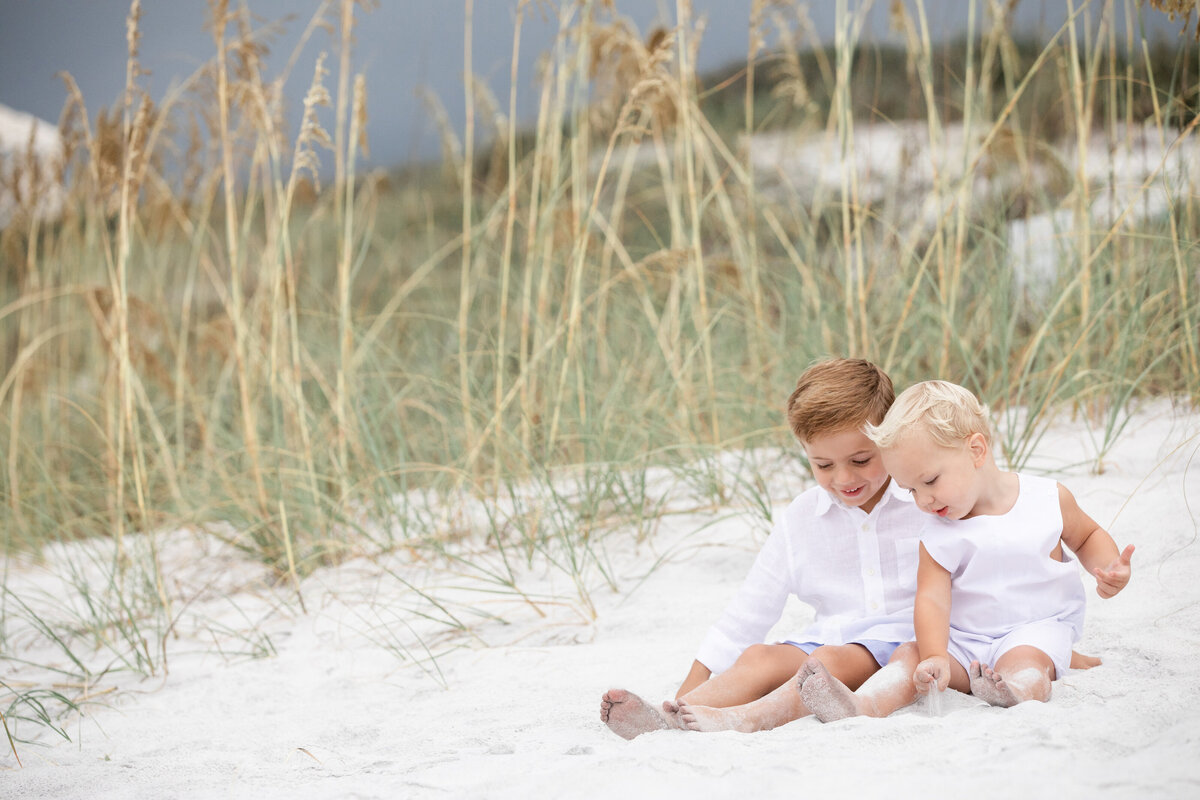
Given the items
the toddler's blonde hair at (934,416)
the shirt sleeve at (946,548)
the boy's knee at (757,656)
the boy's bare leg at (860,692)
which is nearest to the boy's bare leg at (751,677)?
the boy's knee at (757,656)

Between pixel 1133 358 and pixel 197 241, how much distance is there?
2.29 meters

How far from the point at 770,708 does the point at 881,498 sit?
0.36 m

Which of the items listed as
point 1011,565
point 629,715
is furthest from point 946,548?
point 629,715

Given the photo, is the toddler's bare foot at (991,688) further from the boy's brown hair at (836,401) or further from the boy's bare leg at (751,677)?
the boy's brown hair at (836,401)

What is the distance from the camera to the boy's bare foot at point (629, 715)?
1268 mm

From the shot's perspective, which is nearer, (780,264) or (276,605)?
(276,605)

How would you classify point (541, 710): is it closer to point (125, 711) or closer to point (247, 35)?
point (125, 711)

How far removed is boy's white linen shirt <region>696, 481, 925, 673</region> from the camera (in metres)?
1.46

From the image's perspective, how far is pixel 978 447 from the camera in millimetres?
1330

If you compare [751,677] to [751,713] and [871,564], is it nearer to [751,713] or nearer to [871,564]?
[751,713]

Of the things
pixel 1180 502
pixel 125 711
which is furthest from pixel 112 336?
pixel 1180 502

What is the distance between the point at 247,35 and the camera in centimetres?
238

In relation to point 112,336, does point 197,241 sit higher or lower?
higher

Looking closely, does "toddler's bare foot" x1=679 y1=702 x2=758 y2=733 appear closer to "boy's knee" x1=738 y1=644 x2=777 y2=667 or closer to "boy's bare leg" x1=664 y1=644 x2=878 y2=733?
"boy's bare leg" x1=664 y1=644 x2=878 y2=733
